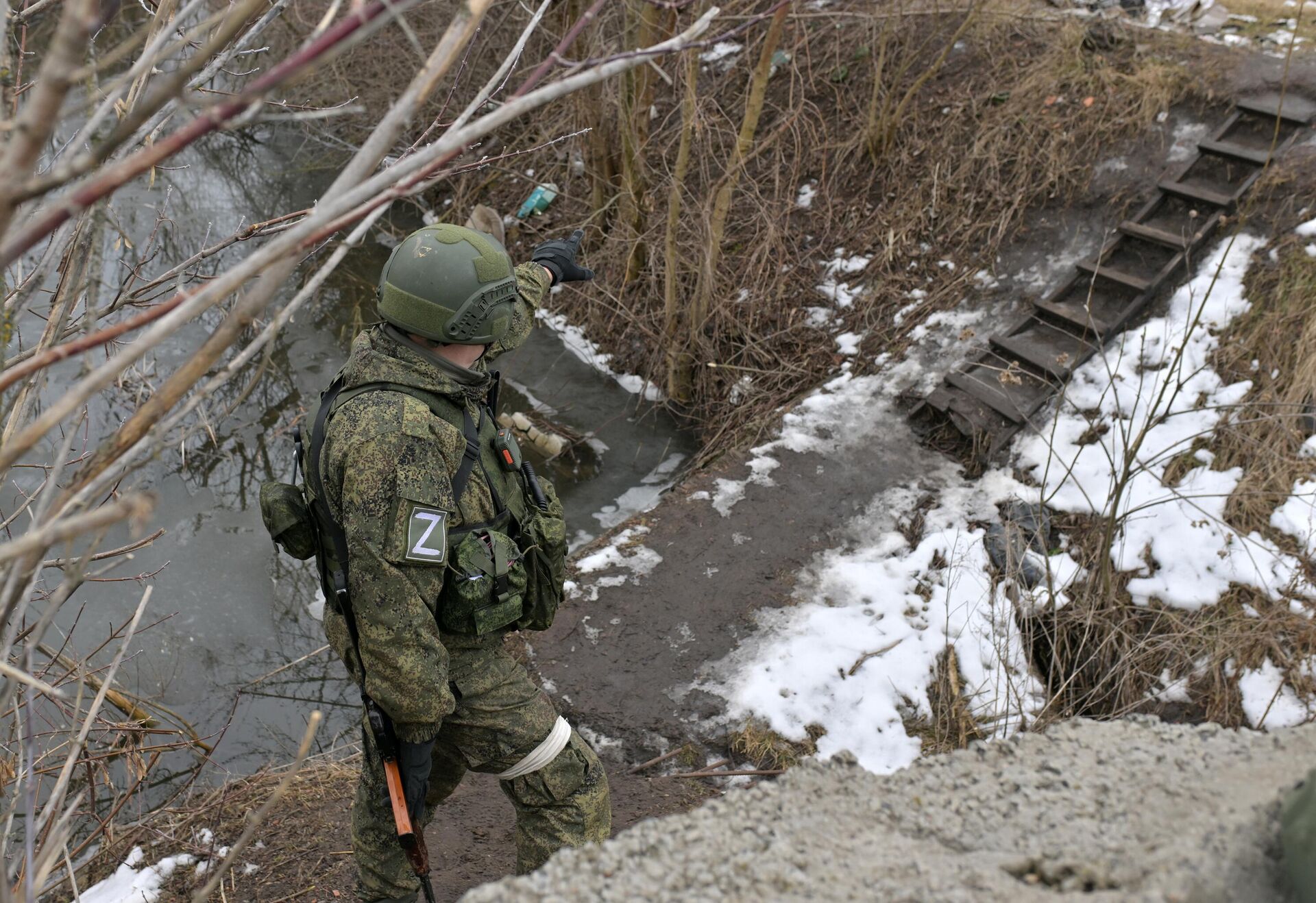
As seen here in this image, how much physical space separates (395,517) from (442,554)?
143 millimetres

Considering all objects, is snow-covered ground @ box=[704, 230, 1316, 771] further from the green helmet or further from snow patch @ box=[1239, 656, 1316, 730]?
the green helmet

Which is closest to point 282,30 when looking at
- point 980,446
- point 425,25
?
point 425,25

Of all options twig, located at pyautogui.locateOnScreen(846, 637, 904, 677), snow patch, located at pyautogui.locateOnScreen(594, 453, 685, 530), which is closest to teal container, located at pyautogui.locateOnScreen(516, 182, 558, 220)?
snow patch, located at pyautogui.locateOnScreen(594, 453, 685, 530)

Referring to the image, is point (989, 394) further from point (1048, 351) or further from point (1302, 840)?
point (1302, 840)

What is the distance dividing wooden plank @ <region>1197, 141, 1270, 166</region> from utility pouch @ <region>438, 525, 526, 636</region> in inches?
215

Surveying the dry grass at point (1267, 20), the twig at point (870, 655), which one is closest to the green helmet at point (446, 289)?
the twig at point (870, 655)

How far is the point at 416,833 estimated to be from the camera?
99.2 inches

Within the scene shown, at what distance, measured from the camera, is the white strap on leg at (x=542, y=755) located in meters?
2.52

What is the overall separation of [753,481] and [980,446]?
1309 mm

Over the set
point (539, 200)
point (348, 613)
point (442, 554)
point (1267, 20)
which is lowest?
point (348, 613)

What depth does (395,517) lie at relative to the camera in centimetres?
218

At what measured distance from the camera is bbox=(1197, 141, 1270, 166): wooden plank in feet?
18.3

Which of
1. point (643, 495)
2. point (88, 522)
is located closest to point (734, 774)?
point (643, 495)

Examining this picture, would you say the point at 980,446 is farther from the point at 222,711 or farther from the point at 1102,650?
the point at 222,711
